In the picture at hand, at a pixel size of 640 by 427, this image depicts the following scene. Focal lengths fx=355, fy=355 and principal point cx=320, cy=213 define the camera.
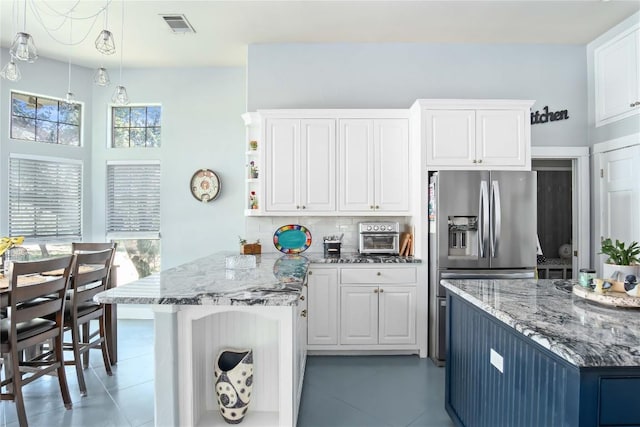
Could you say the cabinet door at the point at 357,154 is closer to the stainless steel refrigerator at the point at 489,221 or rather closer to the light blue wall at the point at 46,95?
the stainless steel refrigerator at the point at 489,221

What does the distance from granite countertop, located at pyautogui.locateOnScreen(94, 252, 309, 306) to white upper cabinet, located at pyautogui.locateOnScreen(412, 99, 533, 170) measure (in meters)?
1.85

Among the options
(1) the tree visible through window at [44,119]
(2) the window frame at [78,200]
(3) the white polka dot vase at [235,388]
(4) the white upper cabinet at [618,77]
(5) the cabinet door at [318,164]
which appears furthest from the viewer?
(1) the tree visible through window at [44,119]

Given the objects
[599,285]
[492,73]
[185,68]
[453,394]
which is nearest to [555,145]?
[492,73]

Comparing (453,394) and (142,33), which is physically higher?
(142,33)

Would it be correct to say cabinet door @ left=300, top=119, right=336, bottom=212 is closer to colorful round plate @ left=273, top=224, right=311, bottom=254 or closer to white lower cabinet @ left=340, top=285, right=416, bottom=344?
colorful round plate @ left=273, top=224, right=311, bottom=254

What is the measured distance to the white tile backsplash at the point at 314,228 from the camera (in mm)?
3996

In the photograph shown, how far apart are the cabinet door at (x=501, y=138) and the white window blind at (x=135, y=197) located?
12.8 feet

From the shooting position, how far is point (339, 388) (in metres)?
2.79

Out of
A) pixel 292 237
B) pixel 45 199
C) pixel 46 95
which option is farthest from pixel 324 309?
pixel 46 95

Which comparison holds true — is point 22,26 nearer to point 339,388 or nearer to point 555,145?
point 339,388

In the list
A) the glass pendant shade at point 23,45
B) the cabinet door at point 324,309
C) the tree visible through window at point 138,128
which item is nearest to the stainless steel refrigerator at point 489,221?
the cabinet door at point 324,309

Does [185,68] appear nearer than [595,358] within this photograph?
No

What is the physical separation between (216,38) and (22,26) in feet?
6.31

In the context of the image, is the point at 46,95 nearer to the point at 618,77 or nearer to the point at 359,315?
the point at 359,315
